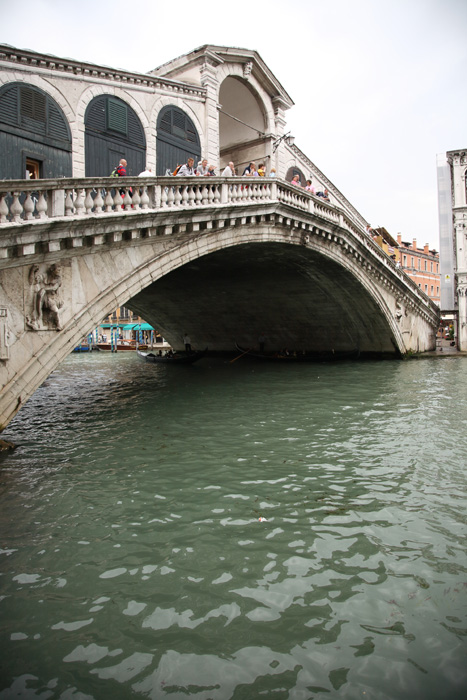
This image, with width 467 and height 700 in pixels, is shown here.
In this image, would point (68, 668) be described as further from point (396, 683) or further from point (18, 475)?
point (18, 475)

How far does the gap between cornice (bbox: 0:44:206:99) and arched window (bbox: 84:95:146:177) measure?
437 millimetres

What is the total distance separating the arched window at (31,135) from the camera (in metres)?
8.12

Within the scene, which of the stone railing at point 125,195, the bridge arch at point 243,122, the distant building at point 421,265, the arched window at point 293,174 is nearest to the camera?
the stone railing at point 125,195

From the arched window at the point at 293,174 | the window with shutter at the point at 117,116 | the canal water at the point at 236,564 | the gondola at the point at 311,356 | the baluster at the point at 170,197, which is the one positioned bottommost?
the canal water at the point at 236,564

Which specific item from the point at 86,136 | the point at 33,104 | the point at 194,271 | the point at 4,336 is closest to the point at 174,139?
the point at 86,136

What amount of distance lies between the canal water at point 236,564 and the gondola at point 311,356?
13645 millimetres

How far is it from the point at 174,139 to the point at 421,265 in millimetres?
40654

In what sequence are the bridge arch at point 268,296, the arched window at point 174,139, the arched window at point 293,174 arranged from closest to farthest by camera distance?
the arched window at point 174,139 → the bridge arch at point 268,296 → the arched window at point 293,174

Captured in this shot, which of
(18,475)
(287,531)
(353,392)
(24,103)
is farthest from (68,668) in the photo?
(353,392)

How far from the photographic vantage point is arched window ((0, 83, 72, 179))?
8.12m

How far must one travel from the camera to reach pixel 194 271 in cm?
1720

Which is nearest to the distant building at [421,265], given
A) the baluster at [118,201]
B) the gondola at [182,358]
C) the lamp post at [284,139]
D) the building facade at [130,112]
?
the gondola at [182,358]

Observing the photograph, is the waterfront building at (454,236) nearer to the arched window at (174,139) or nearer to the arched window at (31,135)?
the arched window at (174,139)

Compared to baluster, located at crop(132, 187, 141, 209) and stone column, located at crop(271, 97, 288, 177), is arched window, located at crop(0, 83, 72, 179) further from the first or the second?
stone column, located at crop(271, 97, 288, 177)
